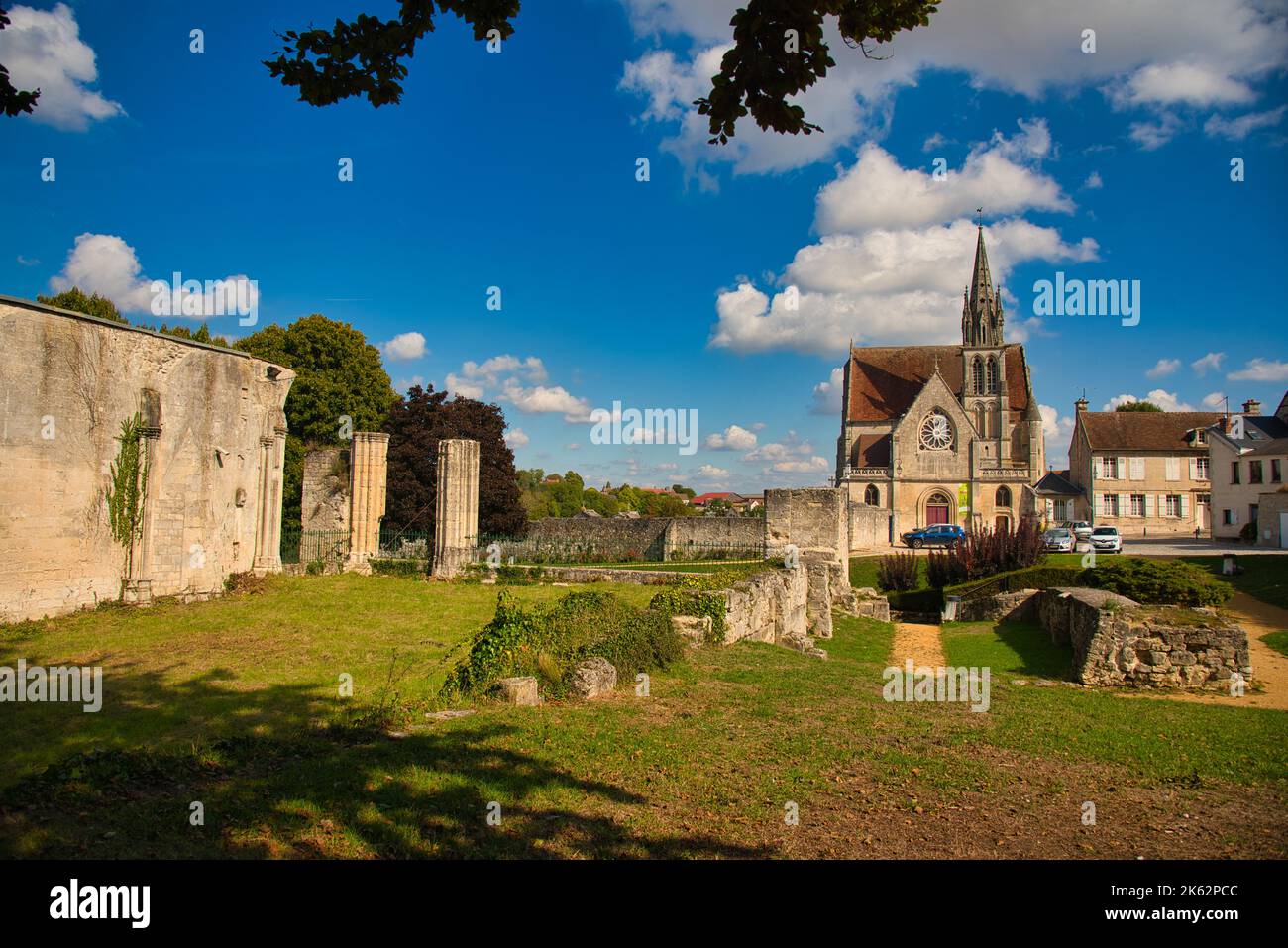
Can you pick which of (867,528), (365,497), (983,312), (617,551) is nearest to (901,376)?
(983,312)

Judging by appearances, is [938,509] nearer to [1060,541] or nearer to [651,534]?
[1060,541]

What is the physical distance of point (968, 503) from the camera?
4609cm

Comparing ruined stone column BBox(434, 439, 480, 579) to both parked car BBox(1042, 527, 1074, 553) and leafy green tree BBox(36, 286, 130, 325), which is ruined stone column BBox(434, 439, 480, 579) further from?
parked car BBox(1042, 527, 1074, 553)

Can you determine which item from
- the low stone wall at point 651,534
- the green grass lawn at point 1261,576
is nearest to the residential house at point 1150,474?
the green grass lawn at point 1261,576

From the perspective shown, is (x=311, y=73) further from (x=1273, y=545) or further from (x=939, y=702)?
(x=1273, y=545)

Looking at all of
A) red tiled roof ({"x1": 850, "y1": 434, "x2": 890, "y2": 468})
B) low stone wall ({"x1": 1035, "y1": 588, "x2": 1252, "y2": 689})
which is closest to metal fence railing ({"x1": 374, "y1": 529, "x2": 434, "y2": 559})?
low stone wall ({"x1": 1035, "y1": 588, "x2": 1252, "y2": 689})

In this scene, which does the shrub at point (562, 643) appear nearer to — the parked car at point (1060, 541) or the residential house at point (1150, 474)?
the parked car at point (1060, 541)

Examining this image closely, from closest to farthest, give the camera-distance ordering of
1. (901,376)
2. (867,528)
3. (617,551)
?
1. (617,551)
2. (867,528)
3. (901,376)

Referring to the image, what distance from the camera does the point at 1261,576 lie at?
21.3 m

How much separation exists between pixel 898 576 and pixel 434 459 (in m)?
19.4

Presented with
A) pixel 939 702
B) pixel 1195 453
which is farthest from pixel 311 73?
pixel 1195 453

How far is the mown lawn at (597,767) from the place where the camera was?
4176mm

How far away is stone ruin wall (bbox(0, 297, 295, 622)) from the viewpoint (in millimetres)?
11820
